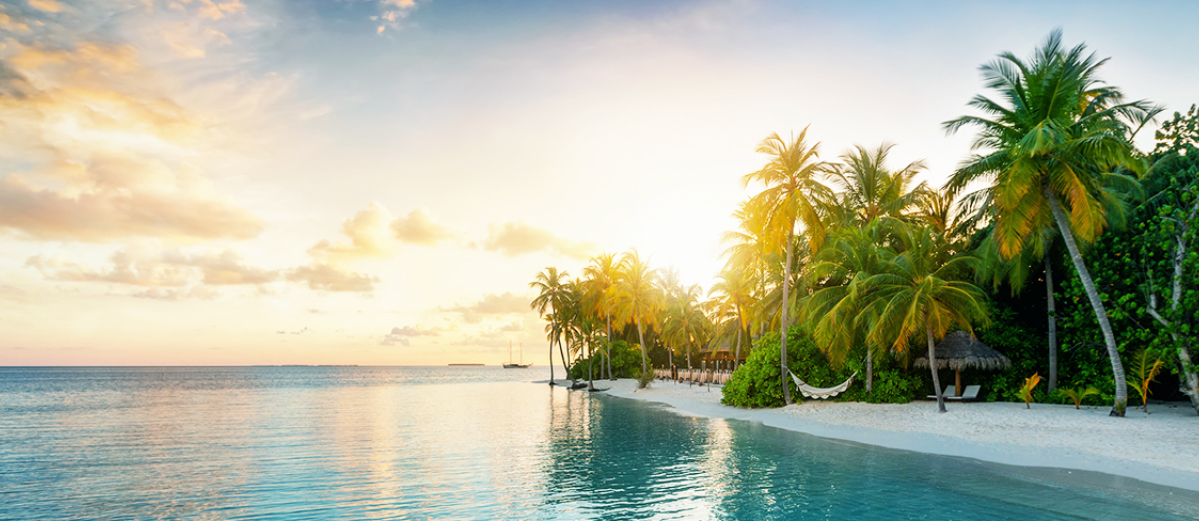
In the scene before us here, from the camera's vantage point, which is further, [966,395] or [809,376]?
[809,376]

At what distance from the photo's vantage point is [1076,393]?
1958cm

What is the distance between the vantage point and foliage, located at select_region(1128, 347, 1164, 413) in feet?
56.1

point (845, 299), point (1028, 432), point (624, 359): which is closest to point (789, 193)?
point (845, 299)

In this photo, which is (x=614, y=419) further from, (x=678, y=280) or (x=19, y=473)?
(x=678, y=280)

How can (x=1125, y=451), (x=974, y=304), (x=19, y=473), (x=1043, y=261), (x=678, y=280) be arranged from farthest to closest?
(x=678, y=280)
(x=1043, y=261)
(x=974, y=304)
(x=19, y=473)
(x=1125, y=451)

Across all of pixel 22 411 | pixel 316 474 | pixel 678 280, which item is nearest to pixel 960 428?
pixel 316 474

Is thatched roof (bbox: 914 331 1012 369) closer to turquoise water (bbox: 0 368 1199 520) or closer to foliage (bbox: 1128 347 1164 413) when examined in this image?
foliage (bbox: 1128 347 1164 413)

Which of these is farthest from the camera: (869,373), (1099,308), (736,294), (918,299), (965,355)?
(736,294)

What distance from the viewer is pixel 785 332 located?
23.7m

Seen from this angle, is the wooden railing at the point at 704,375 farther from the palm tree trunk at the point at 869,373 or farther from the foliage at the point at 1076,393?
the foliage at the point at 1076,393

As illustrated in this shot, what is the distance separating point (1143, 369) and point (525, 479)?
17.6m

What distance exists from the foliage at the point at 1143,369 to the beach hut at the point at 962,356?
11.4 ft

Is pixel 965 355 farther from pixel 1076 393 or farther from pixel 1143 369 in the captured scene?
pixel 1143 369

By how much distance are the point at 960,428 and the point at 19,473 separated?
921 inches
